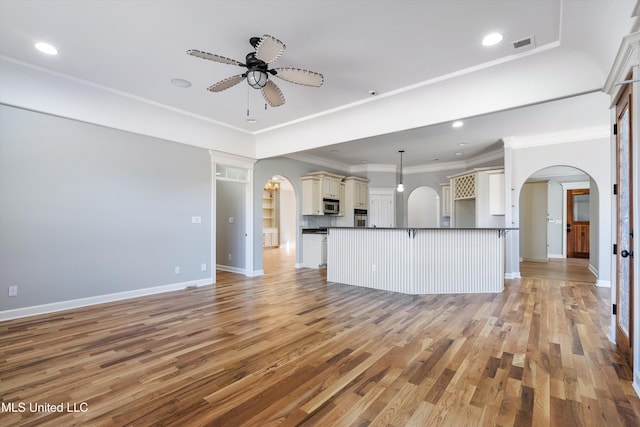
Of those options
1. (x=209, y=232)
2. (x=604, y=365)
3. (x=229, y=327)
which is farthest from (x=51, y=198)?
(x=604, y=365)

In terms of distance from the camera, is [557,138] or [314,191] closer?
[557,138]

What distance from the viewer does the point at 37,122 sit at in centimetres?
388

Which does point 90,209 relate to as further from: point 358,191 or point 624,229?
point 358,191

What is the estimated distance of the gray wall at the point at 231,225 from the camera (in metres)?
6.75

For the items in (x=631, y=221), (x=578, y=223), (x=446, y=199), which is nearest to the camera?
(x=631, y=221)

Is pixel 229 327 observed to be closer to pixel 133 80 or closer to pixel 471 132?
pixel 133 80

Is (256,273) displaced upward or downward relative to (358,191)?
downward

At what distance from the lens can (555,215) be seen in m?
9.69

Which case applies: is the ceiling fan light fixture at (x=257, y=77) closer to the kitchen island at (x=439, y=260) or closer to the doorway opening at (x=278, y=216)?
the kitchen island at (x=439, y=260)

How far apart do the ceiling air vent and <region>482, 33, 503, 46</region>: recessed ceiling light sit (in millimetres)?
183

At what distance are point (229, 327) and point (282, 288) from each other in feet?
6.58

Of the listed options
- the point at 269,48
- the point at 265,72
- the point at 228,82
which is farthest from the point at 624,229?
the point at 228,82
